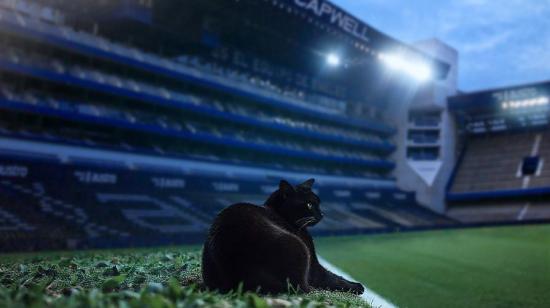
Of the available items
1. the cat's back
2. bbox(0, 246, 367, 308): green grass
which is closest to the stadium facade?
bbox(0, 246, 367, 308): green grass

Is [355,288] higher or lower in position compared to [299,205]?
lower

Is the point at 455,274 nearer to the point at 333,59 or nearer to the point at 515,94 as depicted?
the point at 333,59

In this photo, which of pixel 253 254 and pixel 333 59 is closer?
pixel 253 254

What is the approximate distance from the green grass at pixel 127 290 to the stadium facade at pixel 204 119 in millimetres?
15410

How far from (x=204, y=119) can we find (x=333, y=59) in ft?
54.9

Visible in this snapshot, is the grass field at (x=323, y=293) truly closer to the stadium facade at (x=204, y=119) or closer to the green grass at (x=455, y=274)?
the green grass at (x=455, y=274)

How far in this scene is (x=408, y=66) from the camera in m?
50.8

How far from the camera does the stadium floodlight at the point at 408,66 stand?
4728 centimetres

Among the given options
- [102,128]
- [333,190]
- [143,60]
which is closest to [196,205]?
[102,128]

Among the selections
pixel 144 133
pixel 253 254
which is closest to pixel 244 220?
pixel 253 254

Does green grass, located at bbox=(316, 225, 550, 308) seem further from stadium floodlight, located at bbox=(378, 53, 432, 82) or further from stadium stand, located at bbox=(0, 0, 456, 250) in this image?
stadium floodlight, located at bbox=(378, 53, 432, 82)

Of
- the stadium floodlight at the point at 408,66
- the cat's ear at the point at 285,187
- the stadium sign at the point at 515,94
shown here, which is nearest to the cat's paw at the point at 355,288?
the cat's ear at the point at 285,187

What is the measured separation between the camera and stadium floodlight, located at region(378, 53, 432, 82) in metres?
47.3

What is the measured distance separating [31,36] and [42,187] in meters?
9.97
